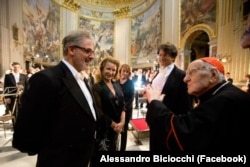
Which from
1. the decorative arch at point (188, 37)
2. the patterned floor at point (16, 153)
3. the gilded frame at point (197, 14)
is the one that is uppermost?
the gilded frame at point (197, 14)

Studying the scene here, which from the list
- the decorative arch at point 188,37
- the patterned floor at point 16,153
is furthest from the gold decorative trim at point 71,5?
the patterned floor at point 16,153

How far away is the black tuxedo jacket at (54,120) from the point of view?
123 cm

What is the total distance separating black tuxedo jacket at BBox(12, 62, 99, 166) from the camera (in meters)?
1.23

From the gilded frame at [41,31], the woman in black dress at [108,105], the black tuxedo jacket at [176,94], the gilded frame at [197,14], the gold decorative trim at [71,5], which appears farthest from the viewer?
the gold decorative trim at [71,5]

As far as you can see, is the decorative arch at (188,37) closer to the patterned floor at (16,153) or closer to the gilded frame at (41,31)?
Answer: the patterned floor at (16,153)

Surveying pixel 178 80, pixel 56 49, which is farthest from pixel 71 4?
pixel 178 80

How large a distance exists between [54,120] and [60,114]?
63 mm

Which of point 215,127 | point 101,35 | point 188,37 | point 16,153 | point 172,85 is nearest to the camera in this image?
point 215,127

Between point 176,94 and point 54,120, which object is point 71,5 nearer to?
point 176,94

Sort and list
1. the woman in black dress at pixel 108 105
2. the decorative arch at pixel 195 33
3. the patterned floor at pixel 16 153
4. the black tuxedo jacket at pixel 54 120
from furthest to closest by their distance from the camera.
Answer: the decorative arch at pixel 195 33, the patterned floor at pixel 16 153, the woman in black dress at pixel 108 105, the black tuxedo jacket at pixel 54 120

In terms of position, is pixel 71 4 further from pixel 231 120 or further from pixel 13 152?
pixel 231 120

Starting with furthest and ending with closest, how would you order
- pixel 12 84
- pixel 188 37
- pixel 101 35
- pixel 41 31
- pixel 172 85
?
pixel 101 35
pixel 41 31
pixel 188 37
pixel 12 84
pixel 172 85

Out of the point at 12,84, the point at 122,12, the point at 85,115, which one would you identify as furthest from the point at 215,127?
the point at 122,12

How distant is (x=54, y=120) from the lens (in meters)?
1.33
